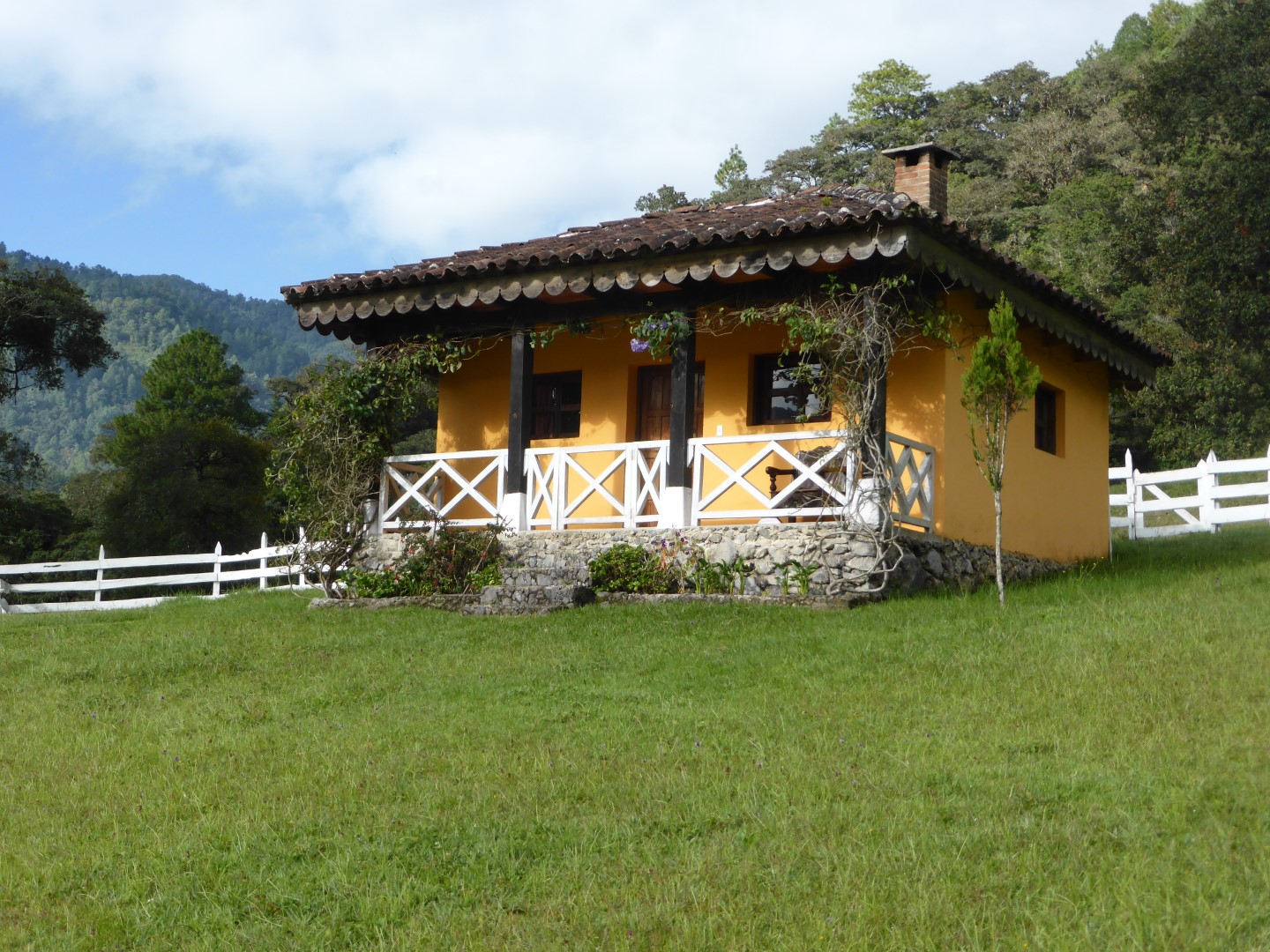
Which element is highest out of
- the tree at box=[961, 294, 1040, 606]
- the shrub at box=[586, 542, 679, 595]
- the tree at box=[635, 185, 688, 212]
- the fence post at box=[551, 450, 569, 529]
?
the tree at box=[635, 185, 688, 212]

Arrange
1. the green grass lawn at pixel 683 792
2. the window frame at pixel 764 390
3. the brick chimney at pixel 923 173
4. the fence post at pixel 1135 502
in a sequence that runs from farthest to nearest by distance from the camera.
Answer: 1. the fence post at pixel 1135 502
2. the brick chimney at pixel 923 173
3. the window frame at pixel 764 390
4. the green grass lawn at pixel 683 792

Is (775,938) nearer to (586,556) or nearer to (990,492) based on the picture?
(586,556)

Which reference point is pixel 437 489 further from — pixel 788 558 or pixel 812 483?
pixel 788 558

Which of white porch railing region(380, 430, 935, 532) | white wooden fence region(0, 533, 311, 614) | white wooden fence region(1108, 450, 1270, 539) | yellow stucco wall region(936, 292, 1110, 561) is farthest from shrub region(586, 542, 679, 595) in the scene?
white wooden fence region(1108, 450, 1270, 539)

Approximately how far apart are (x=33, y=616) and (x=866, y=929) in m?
15.5

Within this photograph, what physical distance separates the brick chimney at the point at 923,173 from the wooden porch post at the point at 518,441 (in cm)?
449

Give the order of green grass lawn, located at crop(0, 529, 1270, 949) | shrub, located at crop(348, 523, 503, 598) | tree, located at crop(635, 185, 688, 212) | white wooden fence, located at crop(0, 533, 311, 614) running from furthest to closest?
tree, located at crop(635, 185, 688, 212), white wooden fence, located at crop(0, 533, 311, 614), shrub, located at crop(348, 523, 503, 598), green grass lawn, located at crop(0, 529, 1270, 949)

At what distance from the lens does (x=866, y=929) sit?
15.8 ft

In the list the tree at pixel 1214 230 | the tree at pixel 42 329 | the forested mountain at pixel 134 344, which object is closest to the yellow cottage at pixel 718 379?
the tree at pixel 1214 230

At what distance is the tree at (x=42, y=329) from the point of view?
1152 inches

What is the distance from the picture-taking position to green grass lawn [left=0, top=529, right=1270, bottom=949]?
5031 mm

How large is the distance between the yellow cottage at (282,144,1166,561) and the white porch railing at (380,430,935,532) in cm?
3

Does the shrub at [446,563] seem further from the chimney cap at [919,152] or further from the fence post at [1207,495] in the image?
the fence post at [1207,495]

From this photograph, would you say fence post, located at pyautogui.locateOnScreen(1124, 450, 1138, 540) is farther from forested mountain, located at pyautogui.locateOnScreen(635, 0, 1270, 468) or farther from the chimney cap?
the chimney cap
